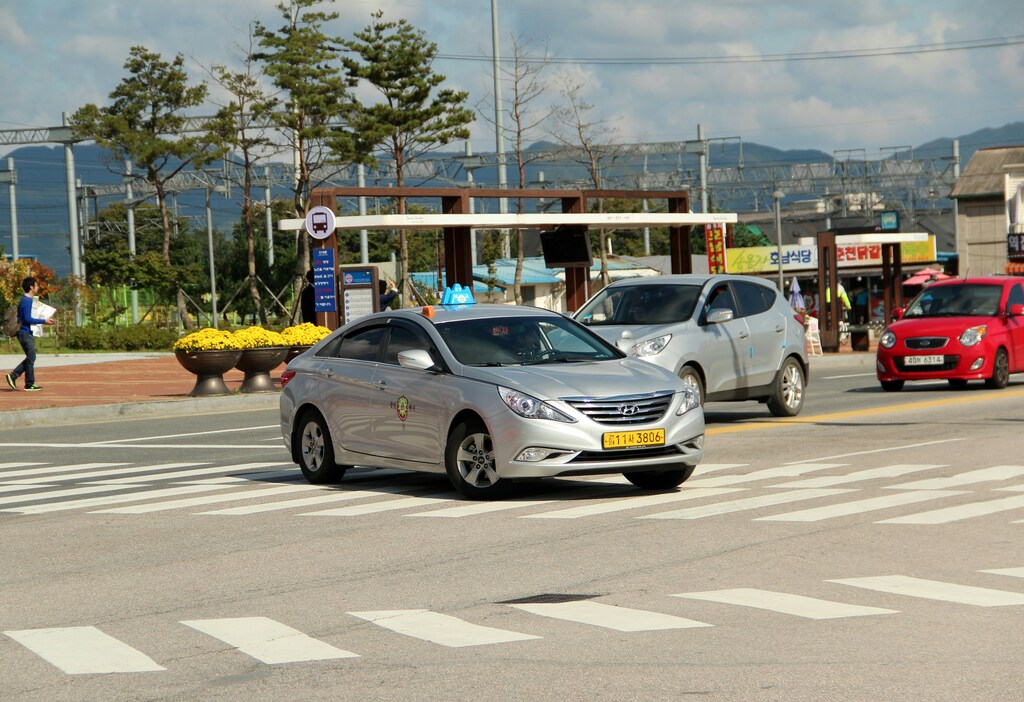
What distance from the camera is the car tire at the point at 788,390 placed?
1930 centimetres

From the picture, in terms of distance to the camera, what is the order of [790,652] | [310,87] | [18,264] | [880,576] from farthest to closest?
[310,87] → [18,264] → [880,576] → [790,652]

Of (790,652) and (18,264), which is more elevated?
(18,264)

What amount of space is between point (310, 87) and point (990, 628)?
56.3 metres

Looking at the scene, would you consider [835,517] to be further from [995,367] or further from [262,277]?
[262,277]

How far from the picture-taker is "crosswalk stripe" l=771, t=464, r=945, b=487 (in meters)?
12.7

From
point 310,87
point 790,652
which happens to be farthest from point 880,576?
point 310,87

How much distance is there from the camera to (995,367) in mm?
23734

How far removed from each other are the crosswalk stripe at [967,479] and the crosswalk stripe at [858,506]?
0.30 m

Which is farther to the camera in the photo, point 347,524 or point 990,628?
point 347,524

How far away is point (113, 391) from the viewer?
28734mm

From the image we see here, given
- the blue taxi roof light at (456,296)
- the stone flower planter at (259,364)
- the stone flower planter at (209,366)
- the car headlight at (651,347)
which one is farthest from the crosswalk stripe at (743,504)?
the blue taxi roof light at (456,296)

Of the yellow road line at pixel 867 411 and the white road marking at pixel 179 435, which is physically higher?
the white road marking at pixel 179 435

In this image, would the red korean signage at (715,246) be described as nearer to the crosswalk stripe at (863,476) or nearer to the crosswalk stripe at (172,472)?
the crosswalk stripe at (172,472)

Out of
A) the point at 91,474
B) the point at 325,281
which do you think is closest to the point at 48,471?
the point at 91,474
